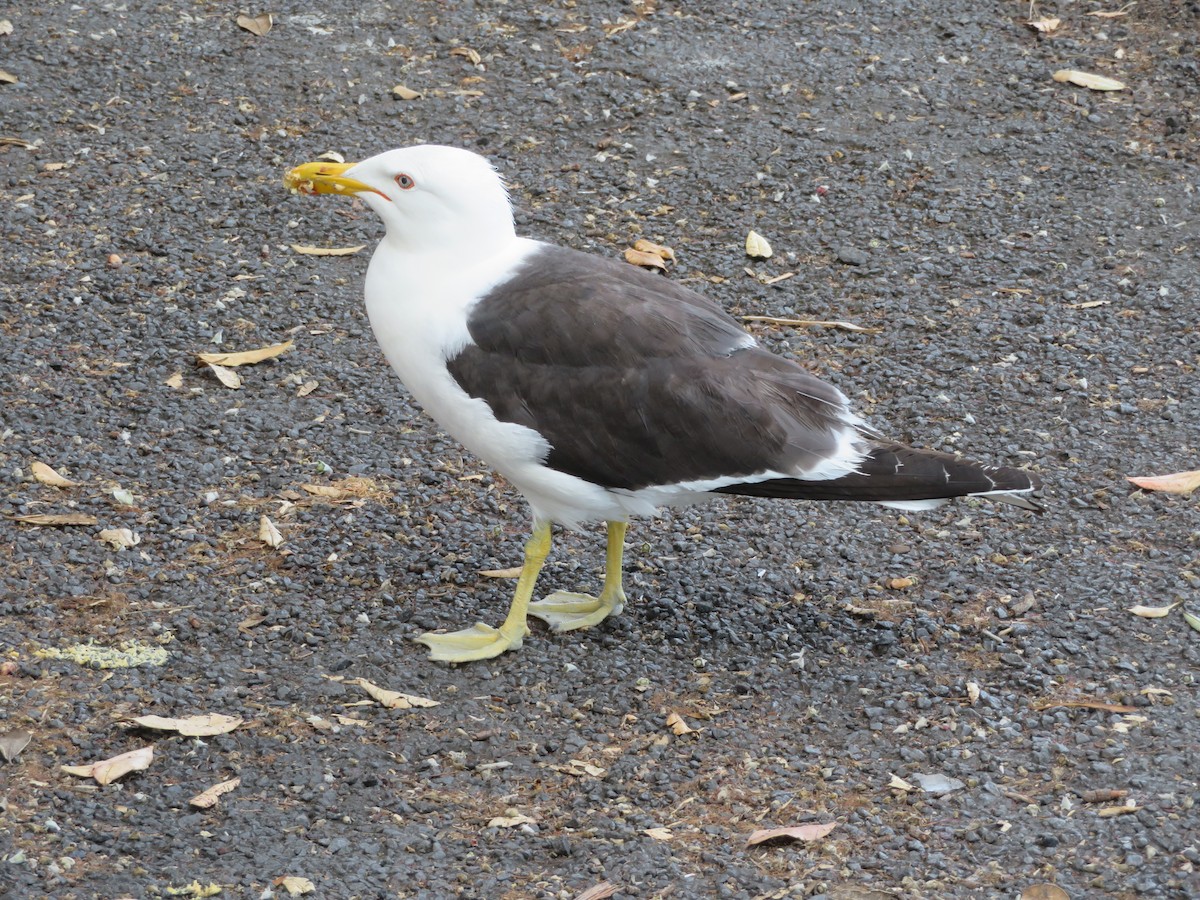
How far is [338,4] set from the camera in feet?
27.6

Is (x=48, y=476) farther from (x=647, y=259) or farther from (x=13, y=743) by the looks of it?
(x=647, y=259)

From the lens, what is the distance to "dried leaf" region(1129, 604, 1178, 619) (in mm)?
4605

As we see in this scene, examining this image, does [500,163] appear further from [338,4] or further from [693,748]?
[693,748]

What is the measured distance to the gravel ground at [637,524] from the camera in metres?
3.72

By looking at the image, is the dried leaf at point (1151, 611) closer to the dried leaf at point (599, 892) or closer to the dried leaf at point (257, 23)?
the dried leaf at point (599, 892)

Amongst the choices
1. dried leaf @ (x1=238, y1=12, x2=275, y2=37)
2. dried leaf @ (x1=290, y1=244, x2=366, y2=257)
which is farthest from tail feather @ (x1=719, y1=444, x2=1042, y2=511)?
dried leaf @ (x1=238, y1=12, x2=275, y2=37)

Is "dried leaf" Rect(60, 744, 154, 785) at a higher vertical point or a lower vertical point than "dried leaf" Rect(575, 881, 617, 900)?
lower

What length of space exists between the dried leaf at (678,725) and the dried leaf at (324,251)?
10.5 ft

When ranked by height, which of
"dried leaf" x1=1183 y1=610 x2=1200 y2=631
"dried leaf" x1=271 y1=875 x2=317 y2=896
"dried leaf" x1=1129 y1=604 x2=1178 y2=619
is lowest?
"dried leaf" x1=271 y1=875 x2=317 y2=896

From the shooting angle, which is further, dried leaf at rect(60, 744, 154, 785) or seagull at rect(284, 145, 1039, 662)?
seagull at rect(284, 145, 1039, 662)

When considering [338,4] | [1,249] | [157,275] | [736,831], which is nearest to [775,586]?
[736,831]

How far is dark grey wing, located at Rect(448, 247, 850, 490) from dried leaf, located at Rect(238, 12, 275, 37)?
4527mm

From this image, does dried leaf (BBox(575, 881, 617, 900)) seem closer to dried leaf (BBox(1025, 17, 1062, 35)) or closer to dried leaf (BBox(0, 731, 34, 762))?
dried leaf (BBox(0, 731, 34, 762))

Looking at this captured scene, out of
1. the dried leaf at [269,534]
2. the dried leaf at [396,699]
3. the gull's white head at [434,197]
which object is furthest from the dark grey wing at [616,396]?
the dried leaf at [269,534]
